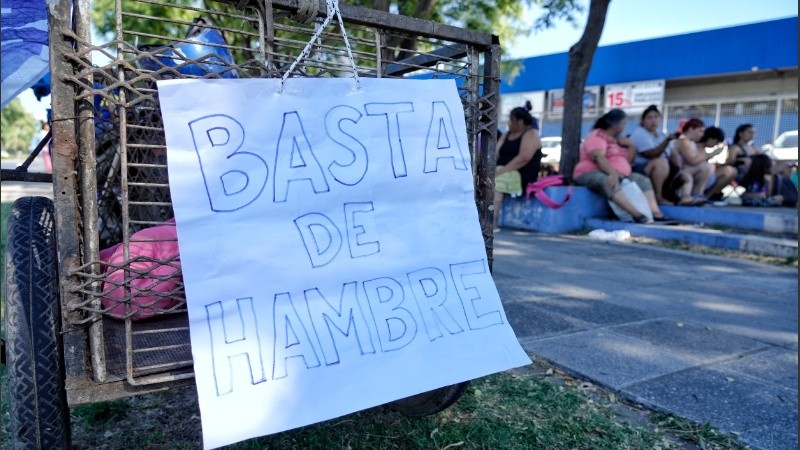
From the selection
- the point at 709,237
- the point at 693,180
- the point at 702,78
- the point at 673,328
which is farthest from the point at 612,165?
the point at 702,78

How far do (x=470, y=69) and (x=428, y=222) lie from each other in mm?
635

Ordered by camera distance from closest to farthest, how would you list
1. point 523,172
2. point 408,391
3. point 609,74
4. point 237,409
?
point 237,409
point 408,391
point 523,172
point 609,74

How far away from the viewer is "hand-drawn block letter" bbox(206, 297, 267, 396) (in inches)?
59.5

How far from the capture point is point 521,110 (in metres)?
8.12

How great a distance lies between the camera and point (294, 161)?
66.7 inches

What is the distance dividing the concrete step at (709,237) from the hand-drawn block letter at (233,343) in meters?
7.06

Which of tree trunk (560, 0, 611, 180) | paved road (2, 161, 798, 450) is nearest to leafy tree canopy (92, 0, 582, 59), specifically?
tree trunk (560, 0, 611, 180)

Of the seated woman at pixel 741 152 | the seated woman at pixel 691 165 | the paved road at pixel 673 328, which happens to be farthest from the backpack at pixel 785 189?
the paved road at pixel 673 328

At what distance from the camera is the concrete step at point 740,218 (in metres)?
7.50

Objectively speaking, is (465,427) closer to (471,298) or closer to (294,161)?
(471,298)

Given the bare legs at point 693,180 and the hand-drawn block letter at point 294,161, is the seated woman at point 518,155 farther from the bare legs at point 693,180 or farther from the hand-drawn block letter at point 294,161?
the hand-drawn block letter at point 294,161

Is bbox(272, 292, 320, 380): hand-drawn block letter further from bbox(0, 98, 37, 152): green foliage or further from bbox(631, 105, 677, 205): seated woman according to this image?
bbox(0, 98, 37, 152): green foliage

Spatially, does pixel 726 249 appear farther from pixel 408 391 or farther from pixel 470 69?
pixel 408 391

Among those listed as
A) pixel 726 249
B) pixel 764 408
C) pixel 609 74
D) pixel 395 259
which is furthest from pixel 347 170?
pixel 609 74
